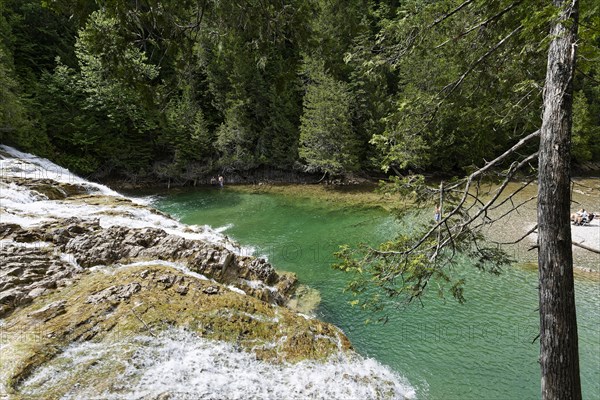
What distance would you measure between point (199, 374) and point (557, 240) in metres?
4.34

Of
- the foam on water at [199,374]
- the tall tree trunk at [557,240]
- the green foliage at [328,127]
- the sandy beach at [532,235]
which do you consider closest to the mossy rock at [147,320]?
the foam on water at [199,374]

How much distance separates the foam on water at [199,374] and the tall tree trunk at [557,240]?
2.27 meters

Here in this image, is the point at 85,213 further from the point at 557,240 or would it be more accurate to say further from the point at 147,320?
the point at 557,240

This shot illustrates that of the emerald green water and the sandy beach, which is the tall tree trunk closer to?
the emerald green water

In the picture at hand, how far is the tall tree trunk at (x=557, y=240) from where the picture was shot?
2.79 meters

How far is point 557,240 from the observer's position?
285cm

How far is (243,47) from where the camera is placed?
13.0ft

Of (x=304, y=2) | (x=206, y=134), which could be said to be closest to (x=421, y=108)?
(x=304, y=2)

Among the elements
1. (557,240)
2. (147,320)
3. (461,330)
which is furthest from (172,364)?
(461,330)

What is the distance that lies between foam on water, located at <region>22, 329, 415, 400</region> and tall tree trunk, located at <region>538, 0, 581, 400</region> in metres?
2.27

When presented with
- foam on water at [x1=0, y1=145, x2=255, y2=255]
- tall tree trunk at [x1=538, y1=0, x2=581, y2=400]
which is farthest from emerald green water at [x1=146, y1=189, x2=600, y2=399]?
foam on water at [x1=0, y1=145, x2=255, y2=255]

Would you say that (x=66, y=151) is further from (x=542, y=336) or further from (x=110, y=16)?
(x=542, y=336)

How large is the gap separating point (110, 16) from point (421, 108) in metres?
3.81

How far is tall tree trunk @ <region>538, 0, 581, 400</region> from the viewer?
279 cm
